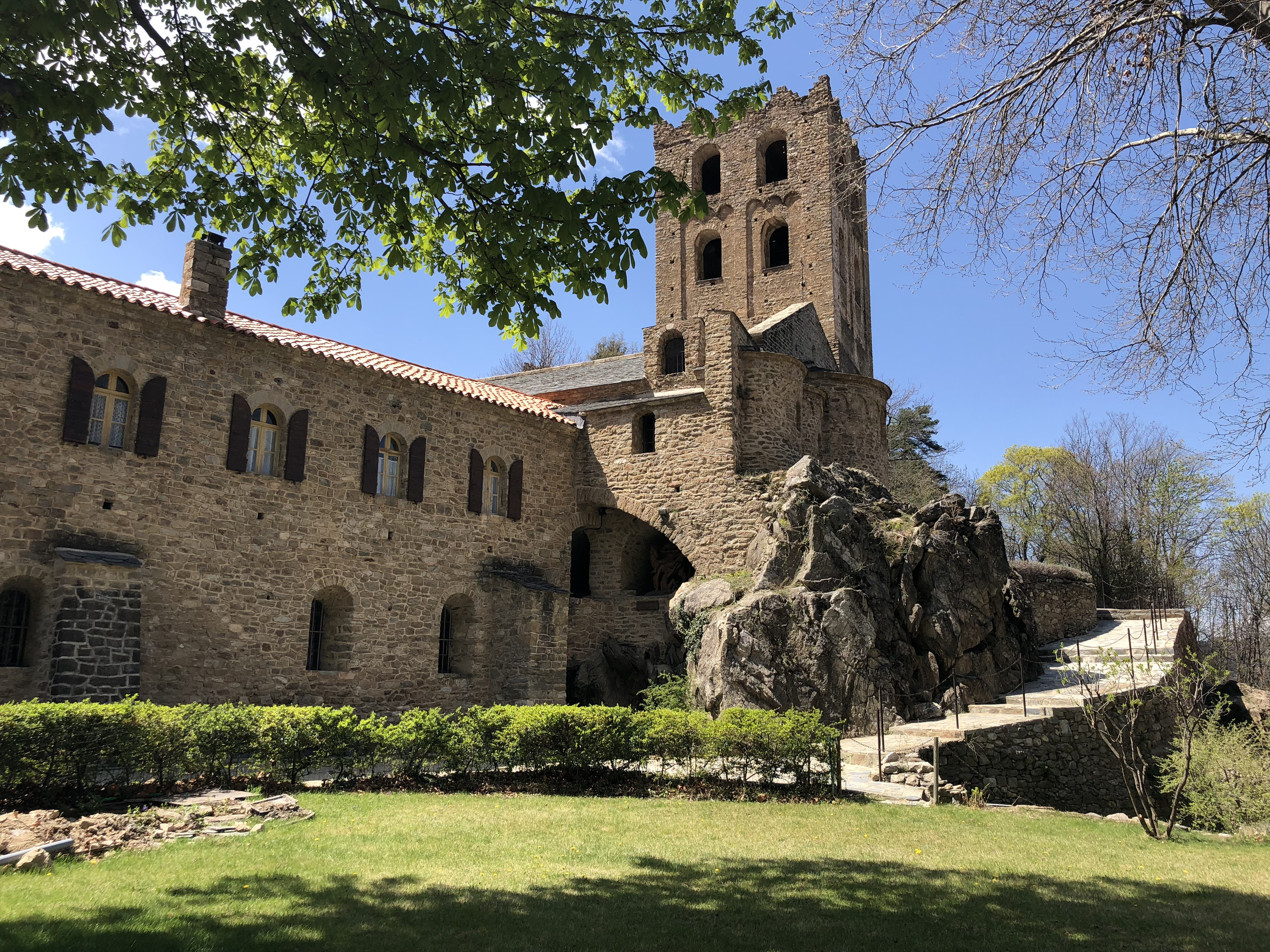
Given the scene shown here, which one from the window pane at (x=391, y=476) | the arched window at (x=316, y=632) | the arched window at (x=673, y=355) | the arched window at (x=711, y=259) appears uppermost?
the arched window at (x=711, y=259)

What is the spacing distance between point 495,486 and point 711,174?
1869cm

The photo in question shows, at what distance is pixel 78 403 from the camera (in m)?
13.9

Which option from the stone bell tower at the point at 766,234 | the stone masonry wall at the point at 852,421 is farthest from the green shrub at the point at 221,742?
the stone bell tower at the point at 766,234

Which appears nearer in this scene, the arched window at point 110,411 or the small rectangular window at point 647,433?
the arched window at point 110,411

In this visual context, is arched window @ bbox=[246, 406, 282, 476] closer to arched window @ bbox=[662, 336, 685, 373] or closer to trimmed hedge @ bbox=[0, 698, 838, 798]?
trimmed hedge @ bbox=[0, 698, 838, 798]

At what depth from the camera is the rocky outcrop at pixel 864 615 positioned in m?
16.8

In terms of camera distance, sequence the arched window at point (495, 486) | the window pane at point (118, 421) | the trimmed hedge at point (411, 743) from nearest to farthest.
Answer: the trimmed hedge at point (411, 743) → the window pane at point (118, 421) → the arched window at point (495, 486)

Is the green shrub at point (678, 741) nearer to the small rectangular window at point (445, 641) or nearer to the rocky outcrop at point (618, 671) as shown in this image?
the small rectangular window at point (445, 641)

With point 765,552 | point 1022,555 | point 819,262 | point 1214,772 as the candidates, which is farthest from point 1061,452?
point 1214,772

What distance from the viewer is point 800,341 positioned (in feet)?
87.3

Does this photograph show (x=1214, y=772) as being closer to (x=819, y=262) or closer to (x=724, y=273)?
(x=819, y=262)

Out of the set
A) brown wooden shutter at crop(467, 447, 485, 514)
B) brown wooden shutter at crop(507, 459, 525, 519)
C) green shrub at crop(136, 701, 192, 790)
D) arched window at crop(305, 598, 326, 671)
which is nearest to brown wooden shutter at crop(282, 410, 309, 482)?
arched window at crop(305, 598, 326, 671)

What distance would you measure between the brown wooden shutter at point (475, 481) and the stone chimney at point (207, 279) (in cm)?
612

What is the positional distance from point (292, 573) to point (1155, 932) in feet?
48.7
